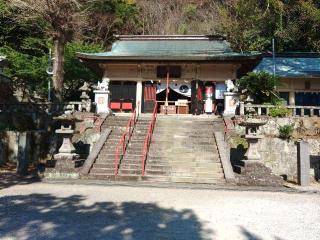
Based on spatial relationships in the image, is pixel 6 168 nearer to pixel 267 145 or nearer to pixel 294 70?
pixel 267 145

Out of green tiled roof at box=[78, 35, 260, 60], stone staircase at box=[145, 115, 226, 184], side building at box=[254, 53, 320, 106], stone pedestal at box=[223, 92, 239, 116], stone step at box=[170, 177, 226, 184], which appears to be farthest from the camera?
side building at box=[254, 53, 320, 106]

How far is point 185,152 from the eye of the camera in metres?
14.9

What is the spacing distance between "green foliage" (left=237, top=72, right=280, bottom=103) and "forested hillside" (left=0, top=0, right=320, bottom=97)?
4.46m

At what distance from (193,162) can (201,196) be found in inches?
173

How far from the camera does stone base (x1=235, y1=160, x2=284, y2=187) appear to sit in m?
12.5

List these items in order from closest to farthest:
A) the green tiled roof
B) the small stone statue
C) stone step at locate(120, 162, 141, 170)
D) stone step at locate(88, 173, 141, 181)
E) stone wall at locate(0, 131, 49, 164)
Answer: stone step at locate(88, 173, 141, 181)
stone step at locate(120, 162, 141, 170)
stone wall at locate(0, 131, 49, 164)
the small stone statue
the green tiled roof

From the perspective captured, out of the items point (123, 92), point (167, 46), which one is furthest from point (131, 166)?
point (167, 46)

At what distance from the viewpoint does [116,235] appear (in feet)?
18.9

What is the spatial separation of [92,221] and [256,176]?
7.77 m

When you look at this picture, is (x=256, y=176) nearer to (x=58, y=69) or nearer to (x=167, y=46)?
(x=58, y=69)

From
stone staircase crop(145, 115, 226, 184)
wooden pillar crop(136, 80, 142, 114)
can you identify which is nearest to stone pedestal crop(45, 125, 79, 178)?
stone staircase crop(145, 115, 226, 184)

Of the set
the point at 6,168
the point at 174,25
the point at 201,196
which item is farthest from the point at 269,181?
the point at 174,25

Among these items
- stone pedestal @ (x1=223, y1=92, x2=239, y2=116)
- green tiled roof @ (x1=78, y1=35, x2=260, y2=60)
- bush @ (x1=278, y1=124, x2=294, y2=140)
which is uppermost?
green tiled roof @ (x1=78, y1=35, x2=260, y2=60)

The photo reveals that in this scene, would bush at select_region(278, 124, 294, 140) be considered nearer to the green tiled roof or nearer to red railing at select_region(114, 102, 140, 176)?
red railing at select_region(114, 102, 140, 176)
